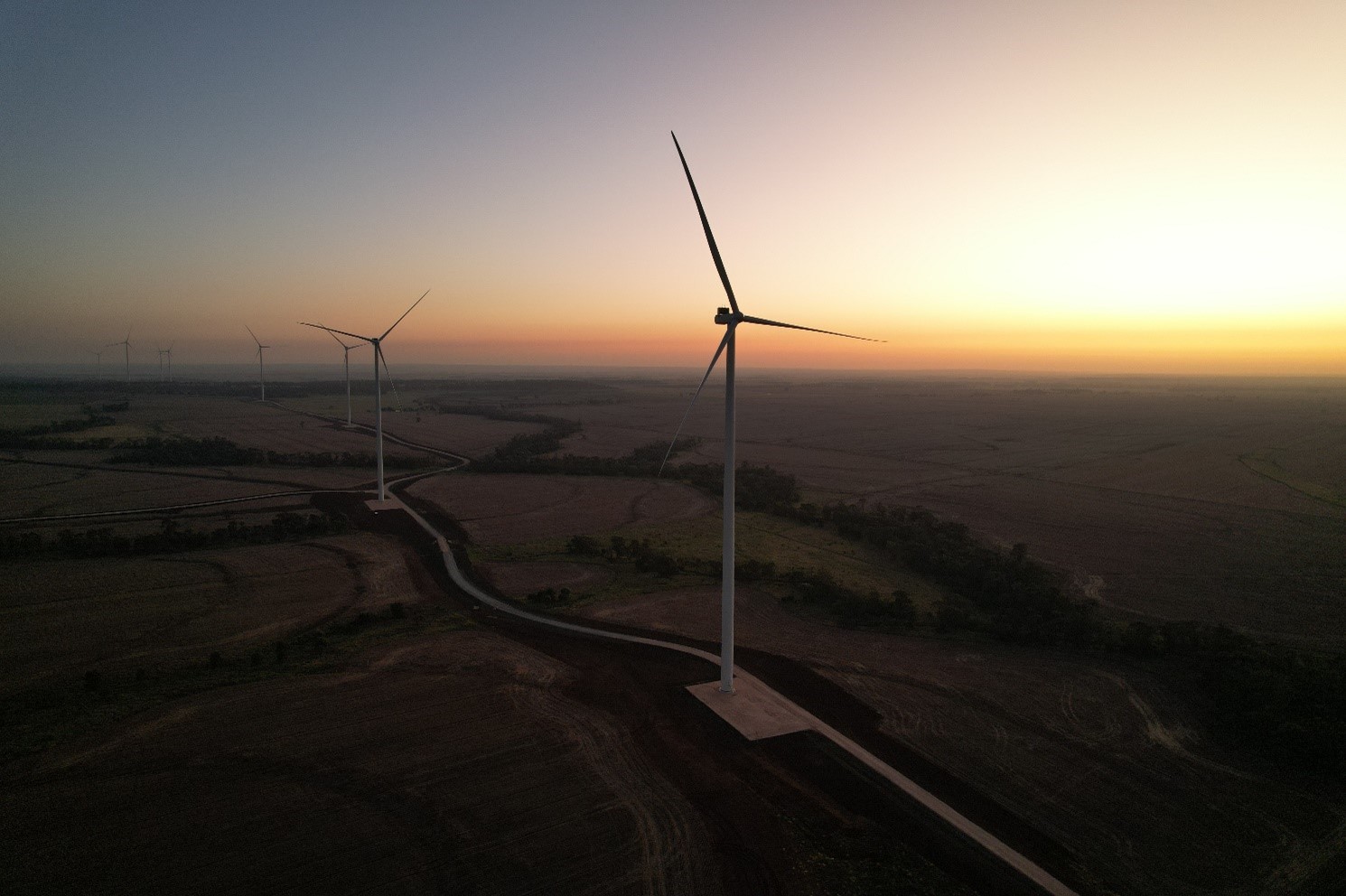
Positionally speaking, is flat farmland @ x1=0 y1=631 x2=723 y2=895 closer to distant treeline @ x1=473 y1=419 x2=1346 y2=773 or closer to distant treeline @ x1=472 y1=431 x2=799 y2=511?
distant treeline @ x1=473 y1=419 x2=1346 y2=773

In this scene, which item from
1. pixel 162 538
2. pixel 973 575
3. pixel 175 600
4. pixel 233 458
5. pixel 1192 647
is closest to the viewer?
pixel 1192 647

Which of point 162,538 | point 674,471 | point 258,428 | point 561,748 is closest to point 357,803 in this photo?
point 561,748

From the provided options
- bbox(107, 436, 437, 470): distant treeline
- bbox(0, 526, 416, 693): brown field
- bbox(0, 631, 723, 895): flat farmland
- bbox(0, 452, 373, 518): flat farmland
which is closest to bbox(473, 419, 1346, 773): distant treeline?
bbox(0, 526, 416, 693): brown field

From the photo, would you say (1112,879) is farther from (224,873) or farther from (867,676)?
(224,873)

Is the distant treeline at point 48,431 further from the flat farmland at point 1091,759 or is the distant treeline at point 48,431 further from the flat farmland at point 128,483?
the flat farmland at point 1091,759

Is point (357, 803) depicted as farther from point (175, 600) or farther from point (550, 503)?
point (550, 503)
